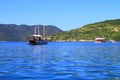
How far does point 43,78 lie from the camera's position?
37.9 metres

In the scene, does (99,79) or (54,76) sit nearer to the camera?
(99,79)

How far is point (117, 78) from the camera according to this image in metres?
37.4

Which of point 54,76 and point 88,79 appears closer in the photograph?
point 88,79

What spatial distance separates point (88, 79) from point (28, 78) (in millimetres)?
6751

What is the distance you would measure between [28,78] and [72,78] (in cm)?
496

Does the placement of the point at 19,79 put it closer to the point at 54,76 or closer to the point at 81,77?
the point at 54,76

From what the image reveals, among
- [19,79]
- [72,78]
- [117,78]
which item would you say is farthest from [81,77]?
[19,79]

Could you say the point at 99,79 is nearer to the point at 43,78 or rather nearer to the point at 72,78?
the point at 72,78

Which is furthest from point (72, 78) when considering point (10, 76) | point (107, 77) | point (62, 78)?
point (10, 76)

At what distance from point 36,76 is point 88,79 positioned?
21.3ft

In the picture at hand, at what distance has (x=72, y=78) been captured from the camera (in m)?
37.9

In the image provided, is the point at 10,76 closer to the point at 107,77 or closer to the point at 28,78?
the point at 28,78

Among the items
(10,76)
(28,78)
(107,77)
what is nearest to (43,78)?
(28,78)

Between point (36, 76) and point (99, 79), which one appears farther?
point (36, 76)
